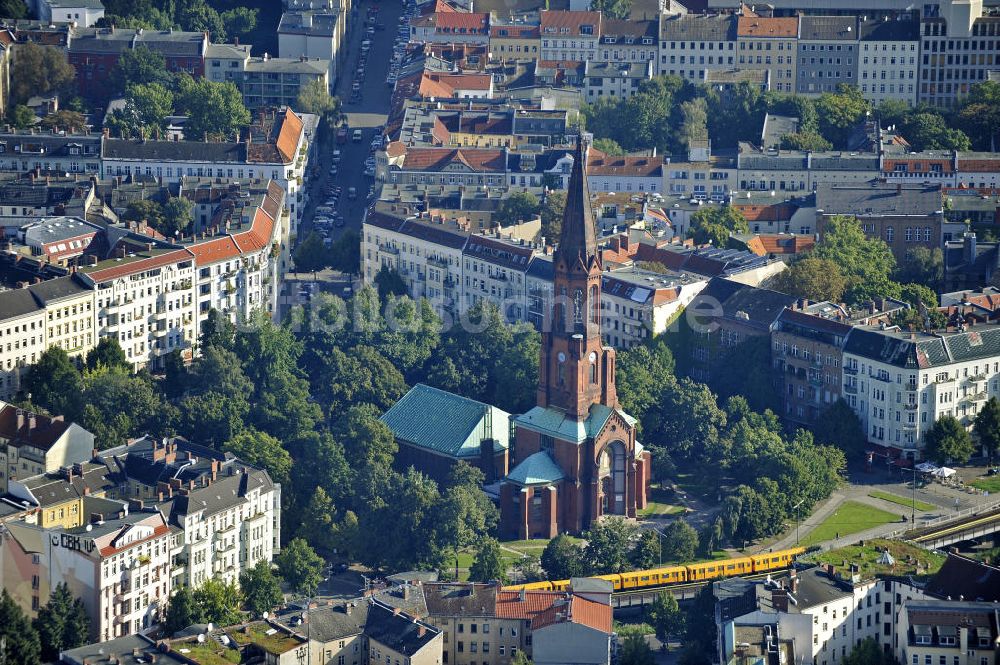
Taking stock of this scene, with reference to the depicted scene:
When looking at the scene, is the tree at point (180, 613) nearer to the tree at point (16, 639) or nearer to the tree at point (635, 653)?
the tree at point (16, 639)

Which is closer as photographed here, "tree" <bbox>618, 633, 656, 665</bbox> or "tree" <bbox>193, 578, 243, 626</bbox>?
"tree" <bbox>618, 633, 656, 665</bbox>


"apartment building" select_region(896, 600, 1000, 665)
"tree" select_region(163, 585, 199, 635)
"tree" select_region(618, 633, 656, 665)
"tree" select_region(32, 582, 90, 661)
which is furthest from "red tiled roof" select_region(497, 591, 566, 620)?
"tree" select_region(32, 582, 90, 661)

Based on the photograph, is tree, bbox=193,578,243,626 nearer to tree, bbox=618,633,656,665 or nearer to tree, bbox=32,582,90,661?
tree, bbox=32,582,90,661

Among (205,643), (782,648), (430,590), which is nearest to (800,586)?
(782,648)

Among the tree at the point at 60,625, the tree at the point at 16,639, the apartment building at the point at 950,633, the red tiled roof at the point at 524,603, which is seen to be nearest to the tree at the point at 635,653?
the red tiled roof at the point at 524,603

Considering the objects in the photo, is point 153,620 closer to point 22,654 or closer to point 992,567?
point 22,654

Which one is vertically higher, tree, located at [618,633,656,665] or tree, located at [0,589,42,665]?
tree, located at [0,589,42,665]
